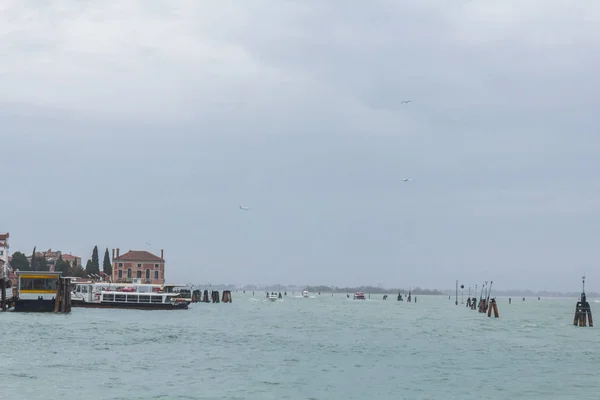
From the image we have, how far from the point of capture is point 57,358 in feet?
161

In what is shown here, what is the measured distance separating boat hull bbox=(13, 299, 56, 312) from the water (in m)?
11.5

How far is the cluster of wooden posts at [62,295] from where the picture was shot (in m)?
92.4

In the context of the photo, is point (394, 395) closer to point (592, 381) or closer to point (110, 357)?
point (592, 381)

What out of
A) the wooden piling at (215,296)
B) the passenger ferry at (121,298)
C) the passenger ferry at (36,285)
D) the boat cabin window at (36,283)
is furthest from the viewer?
the wooden piling at (215,296)

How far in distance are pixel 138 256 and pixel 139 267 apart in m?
2.51

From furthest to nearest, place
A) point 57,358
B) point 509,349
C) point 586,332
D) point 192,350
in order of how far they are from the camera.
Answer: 1. point 586,332
2. point 509,349
3. point 192,350
4. point 57,358

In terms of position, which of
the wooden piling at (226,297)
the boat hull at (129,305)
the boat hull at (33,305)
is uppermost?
the boat hull at (33,305)

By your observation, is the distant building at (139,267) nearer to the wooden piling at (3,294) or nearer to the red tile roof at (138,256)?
the red tile roof at (138,256)

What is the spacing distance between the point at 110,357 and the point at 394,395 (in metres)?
19.3

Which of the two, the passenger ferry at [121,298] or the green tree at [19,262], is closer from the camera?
the passenger ferry at [121,298]

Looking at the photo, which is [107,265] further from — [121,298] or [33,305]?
[33,305]

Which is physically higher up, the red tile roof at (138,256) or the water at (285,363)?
the red tile roof at (138,256)

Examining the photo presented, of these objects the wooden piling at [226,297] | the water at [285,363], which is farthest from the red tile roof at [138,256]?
the water at [285,363]

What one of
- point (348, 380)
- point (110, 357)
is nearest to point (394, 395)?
point (348, 380)
